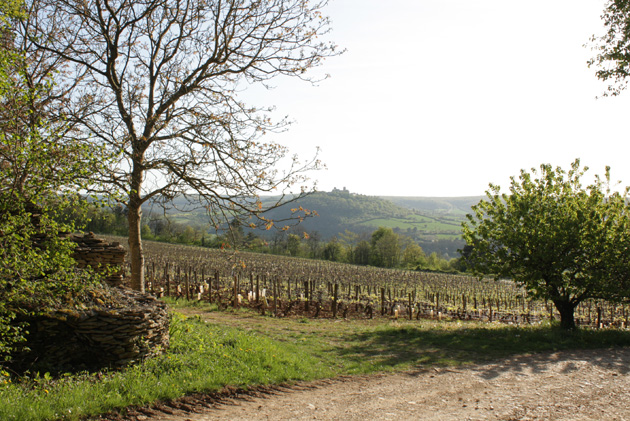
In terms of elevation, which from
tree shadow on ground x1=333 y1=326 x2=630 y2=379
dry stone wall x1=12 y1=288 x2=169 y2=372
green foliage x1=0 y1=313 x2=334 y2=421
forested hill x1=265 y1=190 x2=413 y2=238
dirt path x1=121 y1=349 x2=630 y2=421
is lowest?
tree shadow on ground x1=333 y1=326 x2=630 y2=379

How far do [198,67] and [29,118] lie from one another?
439cm

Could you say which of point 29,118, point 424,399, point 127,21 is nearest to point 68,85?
point 127,21

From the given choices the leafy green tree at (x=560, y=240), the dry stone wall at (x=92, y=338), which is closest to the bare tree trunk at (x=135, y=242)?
the dry stone wall at (x=92, y=338)

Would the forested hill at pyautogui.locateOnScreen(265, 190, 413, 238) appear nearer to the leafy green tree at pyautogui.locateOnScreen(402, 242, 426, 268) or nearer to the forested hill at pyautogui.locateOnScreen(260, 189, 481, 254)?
the forested hill at pyautogui.locateOnScreen(260, 189, 481, 254)

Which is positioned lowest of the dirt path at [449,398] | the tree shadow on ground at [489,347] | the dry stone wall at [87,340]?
the tree shadow on ground at [489,347]

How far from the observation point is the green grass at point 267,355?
5.53 meters

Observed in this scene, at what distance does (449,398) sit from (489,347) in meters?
4.92

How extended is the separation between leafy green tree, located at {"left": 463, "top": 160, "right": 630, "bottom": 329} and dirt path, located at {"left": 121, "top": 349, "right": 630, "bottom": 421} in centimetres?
448

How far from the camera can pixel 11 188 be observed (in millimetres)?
5480

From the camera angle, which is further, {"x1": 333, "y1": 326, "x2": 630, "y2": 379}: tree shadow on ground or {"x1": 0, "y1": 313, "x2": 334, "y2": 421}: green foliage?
{"x1": 333, "y1": 326, "x2": 630, "y2": 379}: tree shadow on ground

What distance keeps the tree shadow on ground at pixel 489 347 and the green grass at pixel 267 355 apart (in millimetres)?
29

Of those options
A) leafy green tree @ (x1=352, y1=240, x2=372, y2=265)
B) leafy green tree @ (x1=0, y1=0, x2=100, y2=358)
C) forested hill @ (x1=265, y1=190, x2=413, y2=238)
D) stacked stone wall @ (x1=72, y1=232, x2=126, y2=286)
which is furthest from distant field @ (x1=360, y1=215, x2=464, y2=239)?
leafy green tree @ (x1=0, y1=0, x2=100, y2=358)

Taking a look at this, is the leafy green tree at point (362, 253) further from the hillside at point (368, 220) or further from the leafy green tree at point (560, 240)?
the leafy green tree at point (560, 240)

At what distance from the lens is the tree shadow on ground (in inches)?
367
